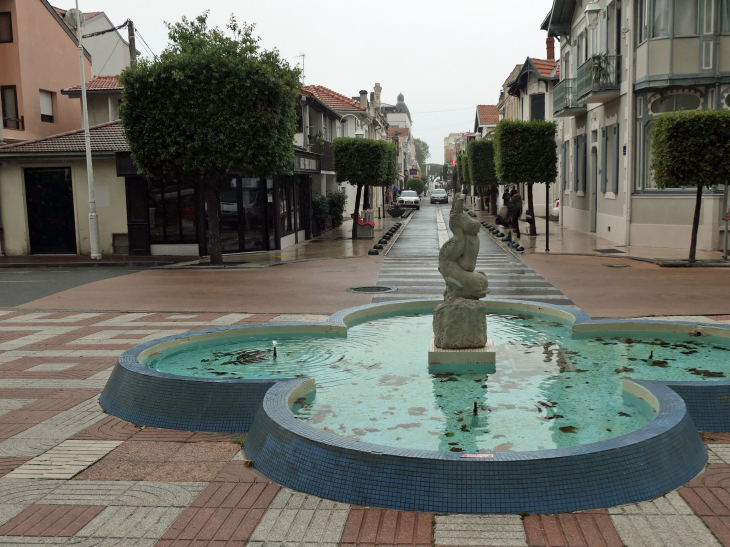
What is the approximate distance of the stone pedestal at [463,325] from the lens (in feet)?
27.6

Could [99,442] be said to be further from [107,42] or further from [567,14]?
[107,42]

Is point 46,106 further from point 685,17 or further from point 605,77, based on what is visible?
point 685,17

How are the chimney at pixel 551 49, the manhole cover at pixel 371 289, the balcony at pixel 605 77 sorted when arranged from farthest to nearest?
1. the chimney at pixel 551 49
2. the balcony at pixel 605 77
3. the manhole cover at pixel 371 289

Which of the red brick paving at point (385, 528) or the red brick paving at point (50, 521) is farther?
the red brick paving at point (50, 521)

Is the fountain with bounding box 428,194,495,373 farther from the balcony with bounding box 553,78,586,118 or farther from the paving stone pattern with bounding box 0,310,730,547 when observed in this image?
the balcony with bounding box 553,78,586,118

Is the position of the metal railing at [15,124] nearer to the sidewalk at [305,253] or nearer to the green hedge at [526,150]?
the sidewalk at [305,253]

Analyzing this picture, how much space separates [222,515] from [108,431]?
231cm

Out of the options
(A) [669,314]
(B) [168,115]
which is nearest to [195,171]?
(B) [168,115]

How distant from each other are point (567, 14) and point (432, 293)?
2185 centimetres

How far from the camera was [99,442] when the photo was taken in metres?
6.27

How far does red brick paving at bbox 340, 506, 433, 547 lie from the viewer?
14.3 ft

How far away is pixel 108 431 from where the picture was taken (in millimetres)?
6578

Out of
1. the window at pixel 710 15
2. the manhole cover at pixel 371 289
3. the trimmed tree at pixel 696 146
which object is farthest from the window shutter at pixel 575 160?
the manhole cover at pixel 371 289

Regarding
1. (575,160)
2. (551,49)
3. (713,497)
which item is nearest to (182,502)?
(713,497)
